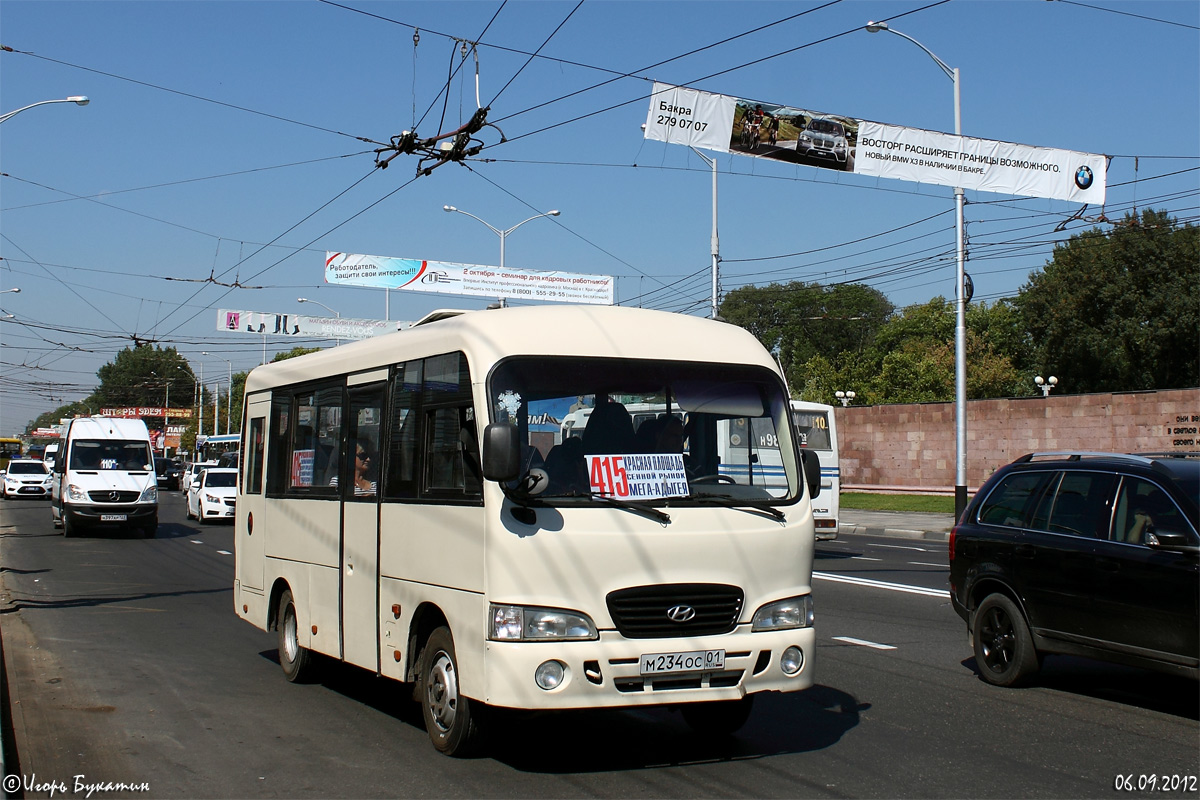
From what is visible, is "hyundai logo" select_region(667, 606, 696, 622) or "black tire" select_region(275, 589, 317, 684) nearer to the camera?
"hyundai logo" select_region(667, 606, 696, 622)

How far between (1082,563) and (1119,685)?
4.88ft

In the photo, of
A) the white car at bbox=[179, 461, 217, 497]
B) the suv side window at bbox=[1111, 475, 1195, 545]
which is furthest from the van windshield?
the suv side window at bbox=[1111, 475, 1195, 545]

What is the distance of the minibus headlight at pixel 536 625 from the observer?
5.90 metres

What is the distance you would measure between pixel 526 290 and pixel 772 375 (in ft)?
134

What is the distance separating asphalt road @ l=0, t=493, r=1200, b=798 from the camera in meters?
6.01

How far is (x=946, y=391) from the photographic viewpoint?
235 ft

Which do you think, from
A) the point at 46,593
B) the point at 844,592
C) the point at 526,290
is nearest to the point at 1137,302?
the point at 526,290

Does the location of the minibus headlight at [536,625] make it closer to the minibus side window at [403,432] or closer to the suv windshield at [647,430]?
the suv windshield at [647,430]

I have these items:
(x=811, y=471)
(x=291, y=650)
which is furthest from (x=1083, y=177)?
(x=291, y=650)

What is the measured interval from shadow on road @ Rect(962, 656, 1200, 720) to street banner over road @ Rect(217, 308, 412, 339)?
44.9 m

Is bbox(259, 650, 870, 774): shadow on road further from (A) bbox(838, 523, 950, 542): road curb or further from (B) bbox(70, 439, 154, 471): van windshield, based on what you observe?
(B) bbox(70, 439, 154, 471): van windshield

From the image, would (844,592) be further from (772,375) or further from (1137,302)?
(1137,302)

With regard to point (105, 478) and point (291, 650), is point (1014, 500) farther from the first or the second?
point (105, 478)

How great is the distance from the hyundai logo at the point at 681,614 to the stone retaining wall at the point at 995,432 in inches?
1073
